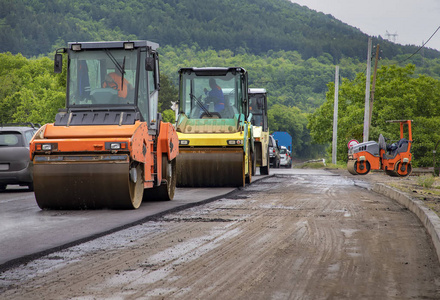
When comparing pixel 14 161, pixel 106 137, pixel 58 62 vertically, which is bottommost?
pixel 14 161

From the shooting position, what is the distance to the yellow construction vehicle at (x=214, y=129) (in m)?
18.2

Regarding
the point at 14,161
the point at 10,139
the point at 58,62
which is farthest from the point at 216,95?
the point at 58,62

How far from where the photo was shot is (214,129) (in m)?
18.9

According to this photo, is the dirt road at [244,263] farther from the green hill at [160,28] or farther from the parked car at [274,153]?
the green hill at [160,28]

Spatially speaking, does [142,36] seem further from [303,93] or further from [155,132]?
[155,132]

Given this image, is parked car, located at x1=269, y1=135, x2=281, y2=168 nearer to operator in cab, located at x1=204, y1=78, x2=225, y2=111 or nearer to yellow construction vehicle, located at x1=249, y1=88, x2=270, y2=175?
yellow construction vehicle, located at x1=249, y1=88, x2=270, y2=175

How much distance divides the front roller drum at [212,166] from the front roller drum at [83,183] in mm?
6421

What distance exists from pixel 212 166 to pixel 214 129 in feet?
3.94

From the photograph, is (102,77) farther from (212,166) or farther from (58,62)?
(212,166)

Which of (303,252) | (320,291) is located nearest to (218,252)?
(303,252)

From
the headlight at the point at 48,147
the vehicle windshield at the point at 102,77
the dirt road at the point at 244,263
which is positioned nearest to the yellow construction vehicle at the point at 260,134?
the vehicle windshield at the point at 102,77

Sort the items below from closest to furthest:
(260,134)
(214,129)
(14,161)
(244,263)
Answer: (244,263) < (14,161) < (214,129) < (260,134)

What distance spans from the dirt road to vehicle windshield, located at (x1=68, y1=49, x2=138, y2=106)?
301 centimetres

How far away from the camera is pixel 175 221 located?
1069 centimetres
